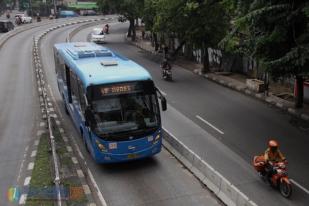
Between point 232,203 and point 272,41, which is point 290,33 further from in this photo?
point 232,203

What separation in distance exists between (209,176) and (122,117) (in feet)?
10.8

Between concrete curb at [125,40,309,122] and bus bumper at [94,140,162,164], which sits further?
concrete curb at [125,40,309,122]

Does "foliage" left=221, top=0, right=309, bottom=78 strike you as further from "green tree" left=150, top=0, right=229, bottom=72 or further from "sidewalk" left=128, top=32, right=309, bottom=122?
"green tree" left=150, top=0, right=229, bottom=72

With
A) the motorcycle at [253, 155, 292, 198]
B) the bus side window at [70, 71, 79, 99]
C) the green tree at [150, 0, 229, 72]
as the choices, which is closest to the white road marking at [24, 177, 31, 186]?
the bus side window at [70, 71, 79, 99]

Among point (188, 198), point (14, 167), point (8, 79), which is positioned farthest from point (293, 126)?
point (8, 79)

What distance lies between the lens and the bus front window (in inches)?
579

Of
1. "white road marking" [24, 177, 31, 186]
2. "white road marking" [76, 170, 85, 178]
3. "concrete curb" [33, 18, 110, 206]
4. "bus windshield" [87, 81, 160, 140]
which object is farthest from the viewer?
"white road marking" [76, 170, 85, 178]

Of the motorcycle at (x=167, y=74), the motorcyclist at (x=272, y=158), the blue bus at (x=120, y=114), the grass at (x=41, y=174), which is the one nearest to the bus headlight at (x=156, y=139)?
the blue bus at (x=120, y=114)

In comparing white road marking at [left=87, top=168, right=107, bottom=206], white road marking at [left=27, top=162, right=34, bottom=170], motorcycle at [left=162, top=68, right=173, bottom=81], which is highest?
motorcycle at [left=162, top=68, right=173, bottom=81]

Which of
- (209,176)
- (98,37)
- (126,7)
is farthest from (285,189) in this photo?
(98,37)

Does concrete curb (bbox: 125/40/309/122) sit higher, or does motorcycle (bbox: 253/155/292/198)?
motorcycle (bbox: 253/155/292/198)

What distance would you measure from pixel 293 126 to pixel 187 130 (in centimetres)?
469

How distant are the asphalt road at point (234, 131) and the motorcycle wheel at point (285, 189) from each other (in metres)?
0.15

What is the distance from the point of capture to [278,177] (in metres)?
13.2
